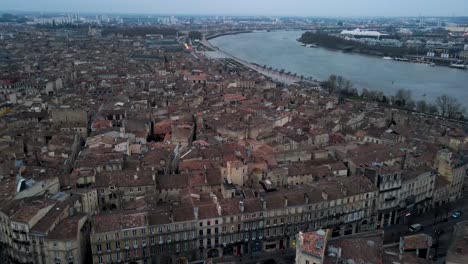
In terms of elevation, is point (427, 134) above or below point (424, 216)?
above

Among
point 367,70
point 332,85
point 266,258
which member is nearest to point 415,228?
point 266,258

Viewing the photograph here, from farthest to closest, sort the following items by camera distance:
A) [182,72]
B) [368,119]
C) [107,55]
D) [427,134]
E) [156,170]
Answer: [107,55], [182,72], [368,119], [427,134], [156,170]

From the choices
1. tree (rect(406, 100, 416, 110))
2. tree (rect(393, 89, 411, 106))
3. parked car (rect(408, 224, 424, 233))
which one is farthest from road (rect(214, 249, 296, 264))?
tree (rect(393, 89, 411, 106))

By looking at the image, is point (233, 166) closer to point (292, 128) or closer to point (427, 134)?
point (292, 128)

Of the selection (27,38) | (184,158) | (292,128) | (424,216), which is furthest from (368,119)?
(27,38)

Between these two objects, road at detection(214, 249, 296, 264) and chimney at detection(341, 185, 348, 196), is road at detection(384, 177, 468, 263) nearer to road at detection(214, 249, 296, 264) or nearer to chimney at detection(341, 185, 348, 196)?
chimney at detection(341, 185, 348, 196)

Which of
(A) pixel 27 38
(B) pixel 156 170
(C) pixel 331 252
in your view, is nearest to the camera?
(C) pixel 331 252

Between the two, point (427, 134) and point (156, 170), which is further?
point (427, 134)

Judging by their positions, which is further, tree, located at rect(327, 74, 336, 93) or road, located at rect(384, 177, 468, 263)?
tree, located at rect(327, 74, 336, 93)

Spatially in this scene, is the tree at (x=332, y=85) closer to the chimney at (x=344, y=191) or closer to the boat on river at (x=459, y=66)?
the chimney at (x=344, y=191)
